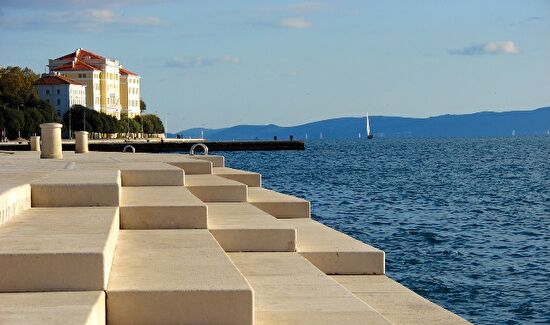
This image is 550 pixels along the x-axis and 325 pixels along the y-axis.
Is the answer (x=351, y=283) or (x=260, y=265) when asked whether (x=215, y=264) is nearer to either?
(x=260, y=265)

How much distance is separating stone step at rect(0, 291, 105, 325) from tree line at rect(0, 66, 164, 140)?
10849 cm

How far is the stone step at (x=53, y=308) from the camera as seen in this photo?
5.72 meters

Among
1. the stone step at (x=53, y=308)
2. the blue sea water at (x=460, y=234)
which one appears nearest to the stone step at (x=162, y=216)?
the stone step at (x=53, y=308)

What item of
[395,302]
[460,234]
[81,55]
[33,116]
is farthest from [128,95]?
[395,302]

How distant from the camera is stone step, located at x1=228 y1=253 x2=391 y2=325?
24.3 feet

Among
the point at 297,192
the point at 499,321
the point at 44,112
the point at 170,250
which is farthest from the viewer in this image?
the point at 44,112

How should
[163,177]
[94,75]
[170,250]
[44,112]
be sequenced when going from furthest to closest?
[94,75]
[44,112]
[163,177]
[170,250]

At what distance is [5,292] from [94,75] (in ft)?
562

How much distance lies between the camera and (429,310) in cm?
979

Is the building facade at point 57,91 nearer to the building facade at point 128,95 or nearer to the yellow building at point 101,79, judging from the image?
the yellow building at point 101,79

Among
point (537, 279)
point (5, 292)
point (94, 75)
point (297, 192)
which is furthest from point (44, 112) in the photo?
point (5, 292)

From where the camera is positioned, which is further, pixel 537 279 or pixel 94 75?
pixel 94 75

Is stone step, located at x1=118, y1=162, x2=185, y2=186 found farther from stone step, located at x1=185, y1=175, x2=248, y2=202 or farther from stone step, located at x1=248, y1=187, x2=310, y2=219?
stone step, located at x1=248, y1=187, x2=310, y2=219

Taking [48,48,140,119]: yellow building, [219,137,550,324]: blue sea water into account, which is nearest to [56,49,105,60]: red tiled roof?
[48,48,140,119]: yellow building
